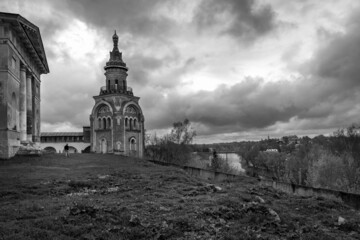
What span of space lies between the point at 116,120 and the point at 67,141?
519 inches

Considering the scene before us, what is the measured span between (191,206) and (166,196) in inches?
75.5

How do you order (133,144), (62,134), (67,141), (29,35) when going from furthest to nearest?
(62,134) → (67,141) → (133,144) → (29,35)

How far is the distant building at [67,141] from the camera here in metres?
54.8

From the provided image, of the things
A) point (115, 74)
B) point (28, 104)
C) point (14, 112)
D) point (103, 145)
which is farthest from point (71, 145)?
point (14, 112)

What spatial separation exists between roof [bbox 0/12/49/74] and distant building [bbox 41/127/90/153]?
17.9 m

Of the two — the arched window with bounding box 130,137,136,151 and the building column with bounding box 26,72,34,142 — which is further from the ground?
the building column with bounding box 26,72,34,142

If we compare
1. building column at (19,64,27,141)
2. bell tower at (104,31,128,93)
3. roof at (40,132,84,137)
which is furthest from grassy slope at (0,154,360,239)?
roof at (40,132,84,137)

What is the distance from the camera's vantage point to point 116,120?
49406 mm

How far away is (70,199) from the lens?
10031 mm

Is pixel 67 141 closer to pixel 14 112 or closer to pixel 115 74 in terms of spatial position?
pixel 115 74

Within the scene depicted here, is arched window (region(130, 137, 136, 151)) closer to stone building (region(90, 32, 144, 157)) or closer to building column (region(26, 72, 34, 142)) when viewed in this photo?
stone building (region(90, 32, 144, 157))

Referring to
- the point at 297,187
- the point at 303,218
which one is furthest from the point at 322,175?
the point at 303,218

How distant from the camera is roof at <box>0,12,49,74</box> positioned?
23172 millimetres

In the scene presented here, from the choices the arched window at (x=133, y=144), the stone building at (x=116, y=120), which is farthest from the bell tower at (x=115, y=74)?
the arched window at (x=133, y=144)
